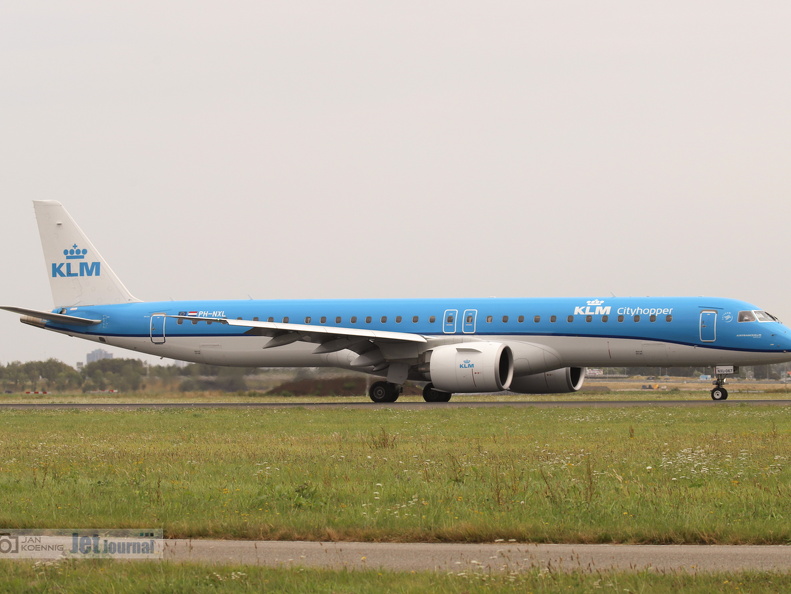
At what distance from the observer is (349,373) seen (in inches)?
1764

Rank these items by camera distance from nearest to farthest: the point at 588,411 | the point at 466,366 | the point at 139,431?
the point at 139,431 < the point at 588,411 < the point at 466,366

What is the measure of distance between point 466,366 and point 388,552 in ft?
81.9

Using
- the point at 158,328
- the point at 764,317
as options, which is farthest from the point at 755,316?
the point at 158,328

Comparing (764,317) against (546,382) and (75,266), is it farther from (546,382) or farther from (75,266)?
(75,266)

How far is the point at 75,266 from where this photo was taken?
44.1 meters

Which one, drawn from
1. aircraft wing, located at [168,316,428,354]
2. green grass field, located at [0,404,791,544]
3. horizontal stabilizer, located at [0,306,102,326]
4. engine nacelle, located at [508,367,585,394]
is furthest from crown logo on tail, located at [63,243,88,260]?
green grass field, located at [0,404,791,544]

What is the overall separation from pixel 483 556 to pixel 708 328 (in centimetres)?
2712

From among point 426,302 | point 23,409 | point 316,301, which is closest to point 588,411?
point 426,302

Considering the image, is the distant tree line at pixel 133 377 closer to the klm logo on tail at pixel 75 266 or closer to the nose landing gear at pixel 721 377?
the klm logo on tail at pixel 75 266

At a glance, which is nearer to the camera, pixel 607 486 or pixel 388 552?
pixel 388 552

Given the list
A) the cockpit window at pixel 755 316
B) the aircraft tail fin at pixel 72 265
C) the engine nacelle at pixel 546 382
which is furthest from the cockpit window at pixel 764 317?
the aircraft tail fin at pixel 72 265

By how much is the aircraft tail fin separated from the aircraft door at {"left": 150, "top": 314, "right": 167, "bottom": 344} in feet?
8.02

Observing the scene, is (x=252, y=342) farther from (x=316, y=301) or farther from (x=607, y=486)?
(x=607, y=486)

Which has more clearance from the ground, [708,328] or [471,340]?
[708,328]
